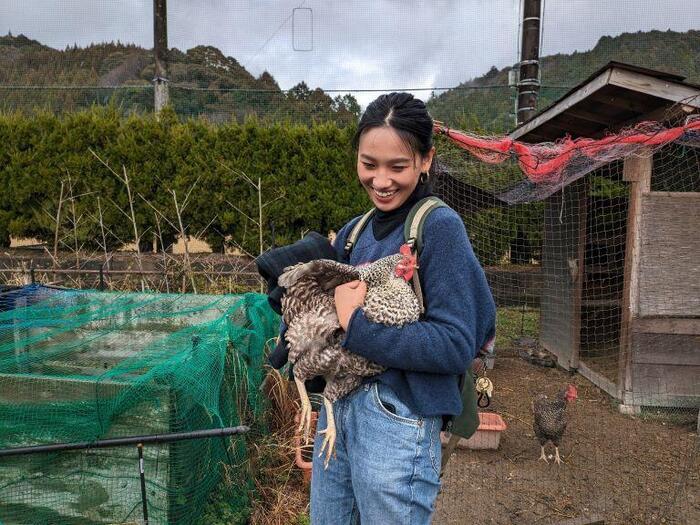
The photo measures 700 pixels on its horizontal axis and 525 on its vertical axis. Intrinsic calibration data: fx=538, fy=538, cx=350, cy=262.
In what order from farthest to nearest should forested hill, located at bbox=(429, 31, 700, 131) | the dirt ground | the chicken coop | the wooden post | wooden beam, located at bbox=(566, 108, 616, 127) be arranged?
forested hill, located at bbox=(429, 31, 700, 131)
wooden beam, located at bbox=(566, 108, 616, 127)
the wooden post
the chicken coop
the dirt ground

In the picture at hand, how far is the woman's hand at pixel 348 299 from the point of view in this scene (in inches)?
46.7

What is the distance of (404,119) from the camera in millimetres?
1225

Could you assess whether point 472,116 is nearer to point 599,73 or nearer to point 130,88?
point 599,73

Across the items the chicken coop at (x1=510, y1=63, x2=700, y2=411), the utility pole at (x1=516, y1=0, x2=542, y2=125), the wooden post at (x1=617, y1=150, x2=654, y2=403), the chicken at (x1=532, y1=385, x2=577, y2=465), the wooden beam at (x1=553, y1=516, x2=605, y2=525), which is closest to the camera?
the wooden beam at (x1=553, y1=516, x2=605, y2=525)

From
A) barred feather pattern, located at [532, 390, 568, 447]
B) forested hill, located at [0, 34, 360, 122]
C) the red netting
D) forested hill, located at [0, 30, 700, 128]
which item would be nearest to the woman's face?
the red netting

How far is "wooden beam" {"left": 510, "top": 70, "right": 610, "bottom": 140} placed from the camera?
4156mm

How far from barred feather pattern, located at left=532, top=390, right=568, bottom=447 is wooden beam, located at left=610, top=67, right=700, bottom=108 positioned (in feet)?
7.73

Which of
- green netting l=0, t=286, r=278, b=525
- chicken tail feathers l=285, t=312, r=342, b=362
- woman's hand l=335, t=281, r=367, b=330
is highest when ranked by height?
woman's hand l=335, t=281, r=367, b=330

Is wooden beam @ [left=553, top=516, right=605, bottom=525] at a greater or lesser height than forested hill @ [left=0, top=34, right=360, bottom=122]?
lesser

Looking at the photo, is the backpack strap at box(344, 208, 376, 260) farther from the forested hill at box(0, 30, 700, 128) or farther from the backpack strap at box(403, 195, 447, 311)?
the forested hill at box(0, 30, 700, 128)

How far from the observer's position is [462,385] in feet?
4.28

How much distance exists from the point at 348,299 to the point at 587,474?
3.22 meters

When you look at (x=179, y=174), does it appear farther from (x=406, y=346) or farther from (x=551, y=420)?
(x=406, y=346)

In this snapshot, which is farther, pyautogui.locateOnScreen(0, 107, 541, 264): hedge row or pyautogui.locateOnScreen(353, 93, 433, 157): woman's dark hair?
pyautogui.locateOnScreen(0, 107, 541, 264): hedge row
